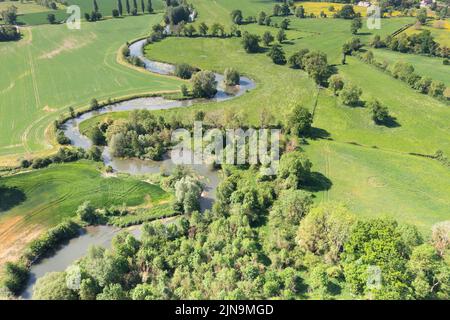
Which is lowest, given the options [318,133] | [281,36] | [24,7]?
[318,133]

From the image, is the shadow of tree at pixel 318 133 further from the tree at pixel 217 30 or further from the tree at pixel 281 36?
the tree at pixel 217 30

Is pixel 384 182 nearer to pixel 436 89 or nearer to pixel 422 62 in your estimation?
pixel 436 89

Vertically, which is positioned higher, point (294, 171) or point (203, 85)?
point (203, 85)

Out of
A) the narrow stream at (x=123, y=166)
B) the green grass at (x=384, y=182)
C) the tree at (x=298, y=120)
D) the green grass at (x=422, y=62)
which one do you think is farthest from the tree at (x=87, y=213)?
the green grass at (x=422, y=62)

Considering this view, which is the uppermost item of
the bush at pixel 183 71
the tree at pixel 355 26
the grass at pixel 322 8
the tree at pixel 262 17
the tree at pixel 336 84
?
the grass at pixel 322 8

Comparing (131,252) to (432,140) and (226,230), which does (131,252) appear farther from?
(432,140)

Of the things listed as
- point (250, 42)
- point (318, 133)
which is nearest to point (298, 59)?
point (250, 42)

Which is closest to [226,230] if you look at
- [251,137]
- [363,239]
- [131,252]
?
[131,252]
